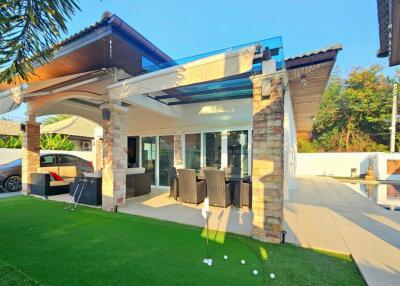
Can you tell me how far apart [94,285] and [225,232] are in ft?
8.42

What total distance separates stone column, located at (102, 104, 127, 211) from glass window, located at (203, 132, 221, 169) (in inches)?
155

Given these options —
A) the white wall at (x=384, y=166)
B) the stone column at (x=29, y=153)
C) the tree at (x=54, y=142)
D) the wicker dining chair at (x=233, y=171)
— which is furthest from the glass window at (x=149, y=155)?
the white wall at (x=384, y=166)

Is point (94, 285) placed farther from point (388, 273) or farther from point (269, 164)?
point (388, 273)

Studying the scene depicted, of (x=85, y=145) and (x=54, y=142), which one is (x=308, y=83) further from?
(x=85, y=145)

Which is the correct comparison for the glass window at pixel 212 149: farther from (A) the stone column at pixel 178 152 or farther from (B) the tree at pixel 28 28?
(B) the tree at pixel 28 28

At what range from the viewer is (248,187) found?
6613 millimetres

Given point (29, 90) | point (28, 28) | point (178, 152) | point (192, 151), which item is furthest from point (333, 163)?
point (28, 28)

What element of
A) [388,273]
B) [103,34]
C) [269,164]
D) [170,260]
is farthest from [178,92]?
[388,273]

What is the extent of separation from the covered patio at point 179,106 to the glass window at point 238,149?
4 cm

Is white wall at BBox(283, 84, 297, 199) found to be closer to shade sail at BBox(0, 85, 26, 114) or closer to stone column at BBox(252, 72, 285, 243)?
stone column at BBox(252, 72, 285, 243)

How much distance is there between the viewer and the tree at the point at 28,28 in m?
2.62

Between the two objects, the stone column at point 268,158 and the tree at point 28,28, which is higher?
the tree at point 28,28

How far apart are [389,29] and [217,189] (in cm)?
503

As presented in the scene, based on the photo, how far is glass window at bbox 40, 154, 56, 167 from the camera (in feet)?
30.5
